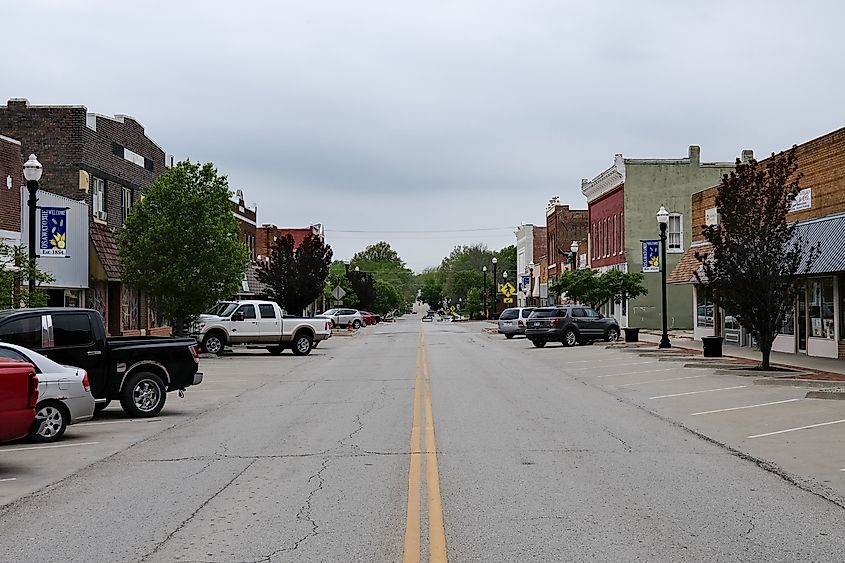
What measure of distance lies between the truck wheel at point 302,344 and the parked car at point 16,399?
25855 millimetres

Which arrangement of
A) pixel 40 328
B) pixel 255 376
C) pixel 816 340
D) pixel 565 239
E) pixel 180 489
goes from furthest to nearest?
1. pixel 565 239
2. pixel 816 340
3. pixel 255 376
4. pixel 40 328
5. pixel 180 489

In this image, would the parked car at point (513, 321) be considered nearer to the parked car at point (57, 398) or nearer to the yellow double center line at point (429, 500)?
the yellow double center line at point (429, 500)

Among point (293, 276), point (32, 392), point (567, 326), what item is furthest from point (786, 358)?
point (293, 276)

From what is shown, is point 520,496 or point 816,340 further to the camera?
point 816,340

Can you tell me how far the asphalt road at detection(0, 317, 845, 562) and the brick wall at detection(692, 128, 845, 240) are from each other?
1038 cm

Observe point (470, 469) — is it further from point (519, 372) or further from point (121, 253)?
point (121, 253)

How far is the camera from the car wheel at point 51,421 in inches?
551

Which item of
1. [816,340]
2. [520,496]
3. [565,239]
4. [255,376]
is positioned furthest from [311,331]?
[565,239]

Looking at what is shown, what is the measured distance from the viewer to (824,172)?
29000 millimetres

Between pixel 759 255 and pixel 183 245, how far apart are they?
1955 centimetres

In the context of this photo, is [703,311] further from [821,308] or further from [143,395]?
[143,395]

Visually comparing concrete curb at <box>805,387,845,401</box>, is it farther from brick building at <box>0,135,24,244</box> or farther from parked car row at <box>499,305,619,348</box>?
parked car row at <box>499,305,619,348</box>

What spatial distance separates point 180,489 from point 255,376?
55.7ft

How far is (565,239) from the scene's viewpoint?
80.9 m
